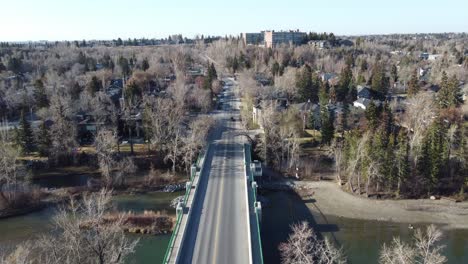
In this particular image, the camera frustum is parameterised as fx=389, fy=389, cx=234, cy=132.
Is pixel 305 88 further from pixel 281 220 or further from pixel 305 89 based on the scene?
pixel 281 220

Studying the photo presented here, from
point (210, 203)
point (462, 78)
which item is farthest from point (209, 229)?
point (462, 78)

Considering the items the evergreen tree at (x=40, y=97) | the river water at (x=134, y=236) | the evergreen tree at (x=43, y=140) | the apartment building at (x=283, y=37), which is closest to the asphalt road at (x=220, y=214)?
the river water at (x=134, y=236)

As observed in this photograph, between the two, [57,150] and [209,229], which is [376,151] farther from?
[57,150]

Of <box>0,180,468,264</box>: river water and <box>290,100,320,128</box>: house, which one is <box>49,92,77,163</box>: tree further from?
<box>290,100,320,128</box>: house

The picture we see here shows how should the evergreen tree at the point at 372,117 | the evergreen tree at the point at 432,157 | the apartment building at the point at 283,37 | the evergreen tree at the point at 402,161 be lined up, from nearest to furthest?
the evergreen tree at the point at 402,161, the evergreen tree at the point at 432,157, the evergreen tree at the point at 372,117, the apartment building at the point at 283,37

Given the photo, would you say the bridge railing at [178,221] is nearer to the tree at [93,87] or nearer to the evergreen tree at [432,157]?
the evergreen tree at [432,157]

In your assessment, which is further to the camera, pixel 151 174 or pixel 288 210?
pixel 151 174
